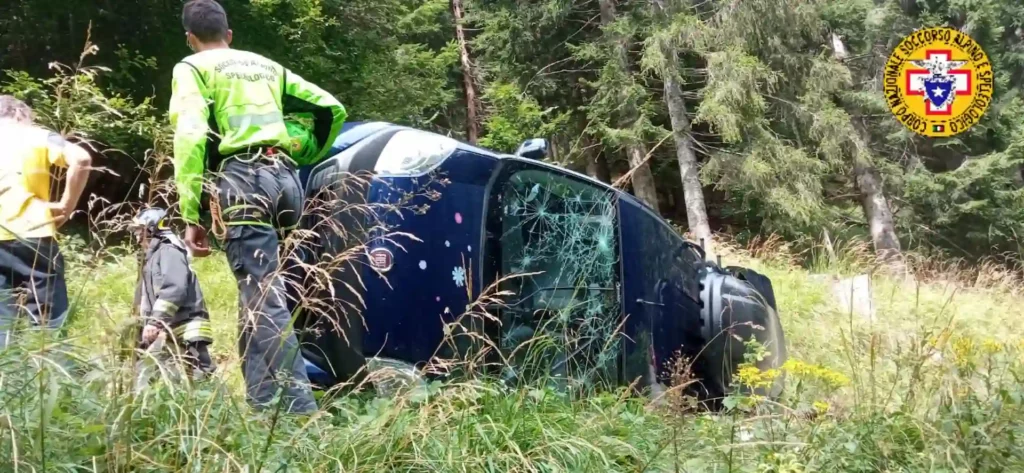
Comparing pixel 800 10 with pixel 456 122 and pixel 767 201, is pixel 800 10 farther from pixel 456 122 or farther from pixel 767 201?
pixel 456 122

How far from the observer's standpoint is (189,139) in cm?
232

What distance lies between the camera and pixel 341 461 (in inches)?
77.1

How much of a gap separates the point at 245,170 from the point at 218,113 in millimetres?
251

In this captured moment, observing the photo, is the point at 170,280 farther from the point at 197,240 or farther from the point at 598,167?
the point at 598,167

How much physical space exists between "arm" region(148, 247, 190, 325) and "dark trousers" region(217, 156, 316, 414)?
0.66 m

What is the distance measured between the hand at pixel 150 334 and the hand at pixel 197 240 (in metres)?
0.41

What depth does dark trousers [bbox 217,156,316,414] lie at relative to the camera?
2.18m

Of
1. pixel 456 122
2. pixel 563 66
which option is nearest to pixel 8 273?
pixel 563 66

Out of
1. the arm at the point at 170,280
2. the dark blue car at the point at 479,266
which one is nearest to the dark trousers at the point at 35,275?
the arm at the point at 170,280

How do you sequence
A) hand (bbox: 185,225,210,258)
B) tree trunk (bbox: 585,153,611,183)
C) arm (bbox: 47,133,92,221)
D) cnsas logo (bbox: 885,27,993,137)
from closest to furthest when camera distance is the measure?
1. hand (bbox: 185,225,210,258)
2. arm (bbox: 47,133,92,221)
3. cnsas logo (bbox: 885,27,993,137)
4. tree trunk (bbox: 585,153,611,183)

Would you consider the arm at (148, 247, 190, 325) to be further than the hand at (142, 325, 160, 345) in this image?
Yes

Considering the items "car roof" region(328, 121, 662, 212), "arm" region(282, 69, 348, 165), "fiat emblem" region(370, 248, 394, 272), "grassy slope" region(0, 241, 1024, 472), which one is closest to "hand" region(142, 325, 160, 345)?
"grassy slope" region(0, 241, 1024, 472)

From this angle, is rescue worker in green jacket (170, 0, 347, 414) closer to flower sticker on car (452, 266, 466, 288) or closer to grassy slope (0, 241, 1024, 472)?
grassy slope (0, 241, 1024, 472)

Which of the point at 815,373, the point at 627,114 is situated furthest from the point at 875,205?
the point at 815,373
